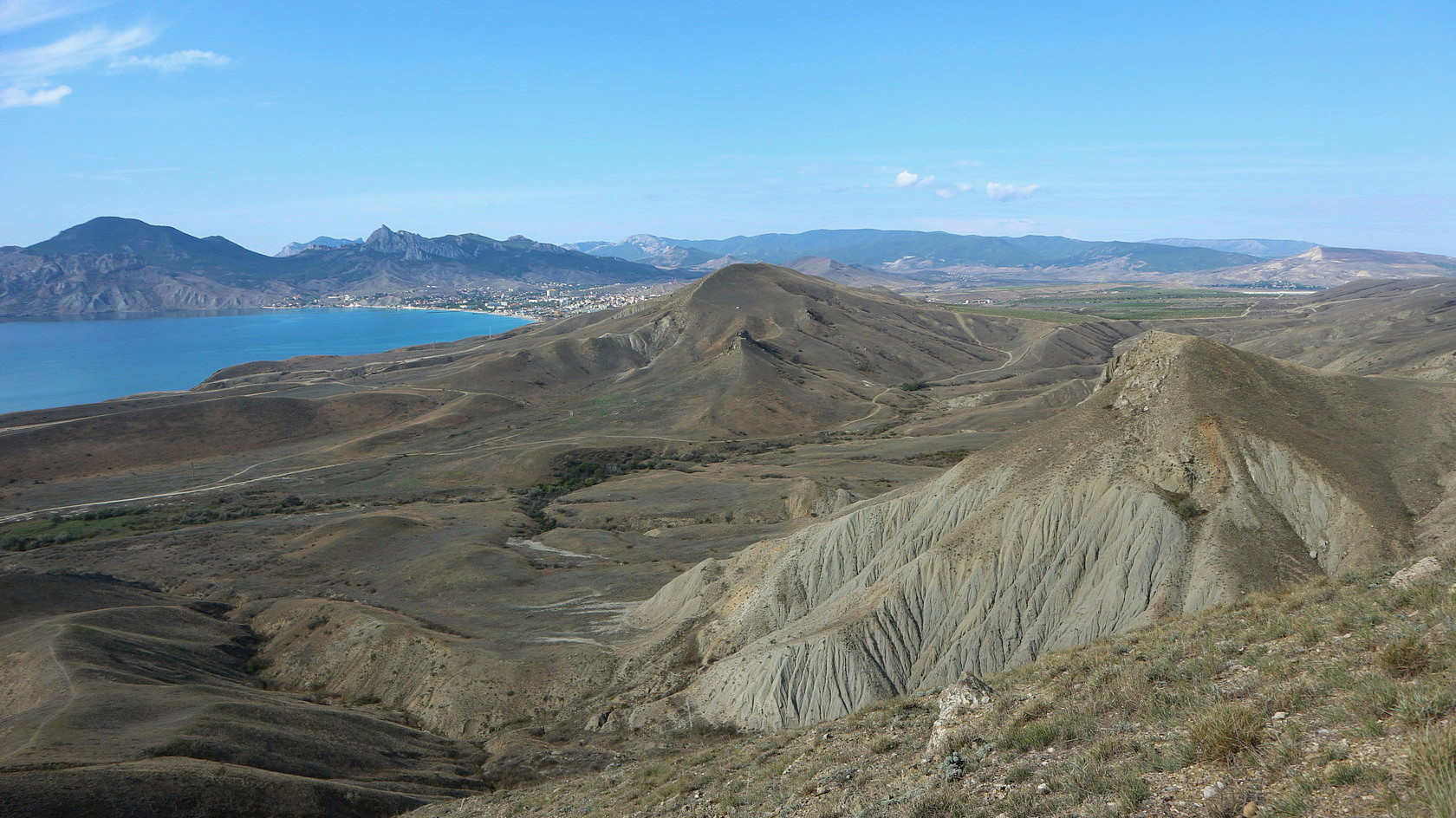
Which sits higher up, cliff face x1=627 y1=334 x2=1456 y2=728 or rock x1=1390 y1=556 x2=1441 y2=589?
rock x1=1390 y1=556 x2=1441 y2=589

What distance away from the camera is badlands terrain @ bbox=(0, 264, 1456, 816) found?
13.1 metres

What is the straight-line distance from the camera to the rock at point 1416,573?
15445 mm

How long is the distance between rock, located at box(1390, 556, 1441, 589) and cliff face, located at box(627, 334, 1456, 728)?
13.4 metres

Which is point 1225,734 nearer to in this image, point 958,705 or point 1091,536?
point 958,705

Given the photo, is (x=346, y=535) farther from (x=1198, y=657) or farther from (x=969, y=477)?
(x=1198, y=657)

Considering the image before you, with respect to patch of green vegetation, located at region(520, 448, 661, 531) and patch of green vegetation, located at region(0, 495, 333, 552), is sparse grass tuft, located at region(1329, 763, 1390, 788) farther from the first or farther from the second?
patch of green vegetation, located at region(0, 495, 333, 552)

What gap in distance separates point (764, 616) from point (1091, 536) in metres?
15.8

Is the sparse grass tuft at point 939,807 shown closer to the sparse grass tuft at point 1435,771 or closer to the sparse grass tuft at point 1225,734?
the sparse grass tuft at point 1225,734

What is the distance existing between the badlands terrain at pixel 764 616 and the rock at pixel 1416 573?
2.16 ft

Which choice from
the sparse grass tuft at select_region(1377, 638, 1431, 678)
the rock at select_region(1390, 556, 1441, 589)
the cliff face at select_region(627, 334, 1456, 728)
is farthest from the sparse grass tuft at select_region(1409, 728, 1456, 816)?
the cliff face at select_region(627, 334, 1456, 728)

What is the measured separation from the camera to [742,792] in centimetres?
1596

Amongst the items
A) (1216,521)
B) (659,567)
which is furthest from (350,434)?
(1216,521)

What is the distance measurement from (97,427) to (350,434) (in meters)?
30.5

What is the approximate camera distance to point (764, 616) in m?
40.8
